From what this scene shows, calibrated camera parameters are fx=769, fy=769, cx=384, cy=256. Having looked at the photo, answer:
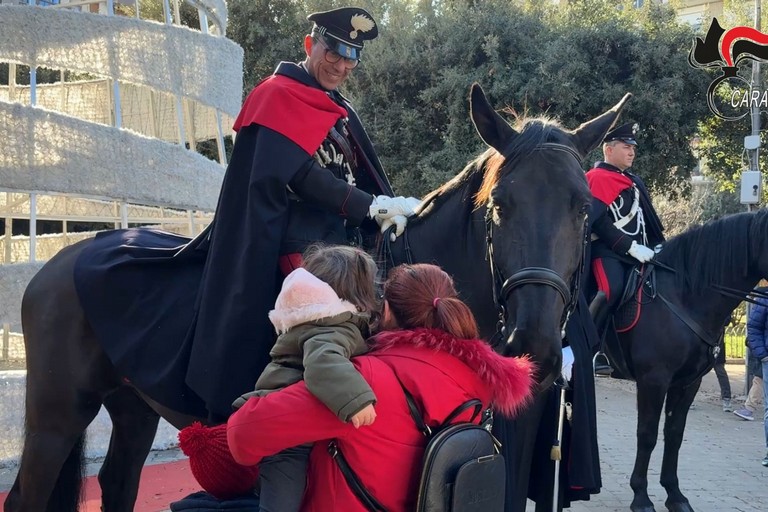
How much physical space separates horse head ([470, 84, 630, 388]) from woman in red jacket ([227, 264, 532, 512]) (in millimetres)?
358

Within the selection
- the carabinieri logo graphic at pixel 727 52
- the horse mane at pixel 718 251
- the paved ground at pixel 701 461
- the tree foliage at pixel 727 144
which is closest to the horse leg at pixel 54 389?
the paved ground at pixel 701 461

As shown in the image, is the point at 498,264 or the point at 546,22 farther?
the point at 546,22

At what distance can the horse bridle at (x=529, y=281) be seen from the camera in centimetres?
263

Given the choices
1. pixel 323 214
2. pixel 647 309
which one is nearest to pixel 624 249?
pixel 647 309

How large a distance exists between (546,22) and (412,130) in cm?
361

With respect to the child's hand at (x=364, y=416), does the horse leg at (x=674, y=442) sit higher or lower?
lower

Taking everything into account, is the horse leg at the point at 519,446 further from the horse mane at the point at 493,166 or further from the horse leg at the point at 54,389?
the horse leg at the point at 54,389

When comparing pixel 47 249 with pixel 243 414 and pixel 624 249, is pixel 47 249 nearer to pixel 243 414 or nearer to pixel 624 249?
pixel 624 249

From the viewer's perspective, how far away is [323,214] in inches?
130

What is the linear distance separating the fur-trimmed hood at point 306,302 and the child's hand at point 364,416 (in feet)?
1.05

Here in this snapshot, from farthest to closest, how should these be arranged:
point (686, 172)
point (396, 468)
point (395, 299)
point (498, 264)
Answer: point (686, 172)
point (498, 264)
point (395, 299)
point (396, 468)

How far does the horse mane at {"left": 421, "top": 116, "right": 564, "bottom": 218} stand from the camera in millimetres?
2959

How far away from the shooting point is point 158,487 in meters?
6.34

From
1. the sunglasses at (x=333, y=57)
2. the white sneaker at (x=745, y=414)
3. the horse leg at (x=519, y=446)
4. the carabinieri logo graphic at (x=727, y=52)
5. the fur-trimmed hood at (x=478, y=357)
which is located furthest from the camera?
the carabinieri logo graphic at (x=727, y=52)
